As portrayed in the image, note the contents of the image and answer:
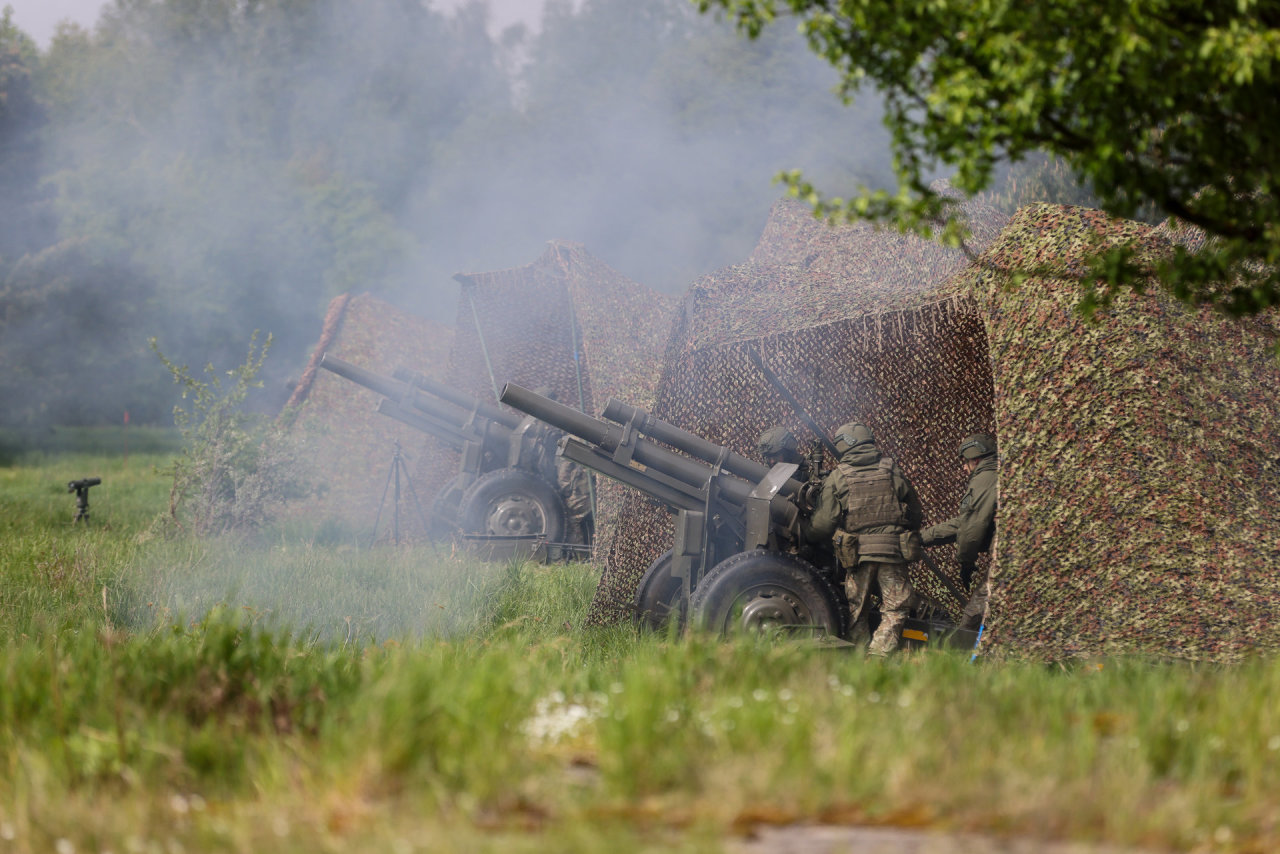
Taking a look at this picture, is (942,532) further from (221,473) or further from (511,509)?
(221,473)

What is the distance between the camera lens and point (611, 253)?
94.7 feet

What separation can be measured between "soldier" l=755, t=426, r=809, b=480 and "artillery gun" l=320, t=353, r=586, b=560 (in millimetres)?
4510

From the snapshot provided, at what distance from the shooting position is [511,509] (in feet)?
41.3

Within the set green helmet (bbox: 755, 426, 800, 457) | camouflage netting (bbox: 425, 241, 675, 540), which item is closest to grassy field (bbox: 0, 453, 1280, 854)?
green helmet (bbox: 755, 426, 800, 457)

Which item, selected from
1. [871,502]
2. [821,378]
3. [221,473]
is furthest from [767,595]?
[221,473]

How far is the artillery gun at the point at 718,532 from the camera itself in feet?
24.2

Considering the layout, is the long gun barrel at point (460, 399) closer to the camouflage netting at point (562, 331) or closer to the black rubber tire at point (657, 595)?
the camouflage netting at point (562, 331)

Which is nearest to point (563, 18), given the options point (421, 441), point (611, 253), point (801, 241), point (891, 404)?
point (611, 253)

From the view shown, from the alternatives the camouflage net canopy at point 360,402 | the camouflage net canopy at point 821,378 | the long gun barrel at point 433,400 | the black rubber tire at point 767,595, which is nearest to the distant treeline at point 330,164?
the camouflage net canopy at point 360,402

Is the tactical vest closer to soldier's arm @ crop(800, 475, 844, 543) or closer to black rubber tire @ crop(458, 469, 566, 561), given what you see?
soldier's arm @ crop(800, 475, 844, 543)

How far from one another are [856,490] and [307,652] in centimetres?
368

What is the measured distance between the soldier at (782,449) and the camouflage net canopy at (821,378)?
0.52 metres

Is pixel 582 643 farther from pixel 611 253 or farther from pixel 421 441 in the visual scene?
pixel 611 253

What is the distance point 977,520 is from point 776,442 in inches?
56.4
